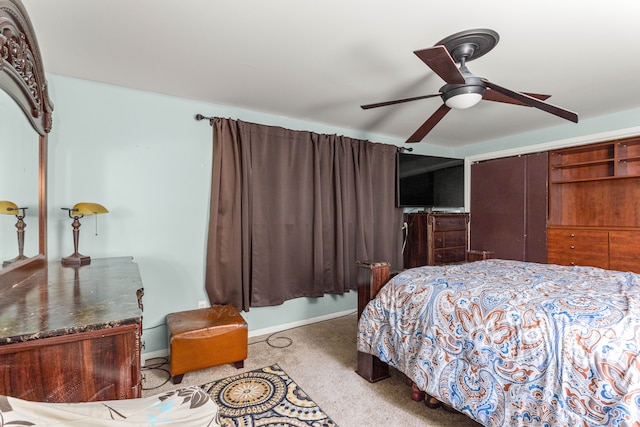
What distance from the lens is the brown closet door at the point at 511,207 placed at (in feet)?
13.1

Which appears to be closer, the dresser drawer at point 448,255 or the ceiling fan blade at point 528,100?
the ceiling fan blade at point 528,100

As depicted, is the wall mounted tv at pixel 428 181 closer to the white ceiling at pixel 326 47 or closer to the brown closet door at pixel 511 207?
the brown closet door at pixel 511 207

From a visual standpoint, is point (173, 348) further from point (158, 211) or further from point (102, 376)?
point (102, 376)

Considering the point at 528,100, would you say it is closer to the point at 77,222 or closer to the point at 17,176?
the point at 17,176

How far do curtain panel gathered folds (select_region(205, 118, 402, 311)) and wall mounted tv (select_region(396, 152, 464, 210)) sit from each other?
15 cm

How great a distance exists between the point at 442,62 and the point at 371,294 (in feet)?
4.94

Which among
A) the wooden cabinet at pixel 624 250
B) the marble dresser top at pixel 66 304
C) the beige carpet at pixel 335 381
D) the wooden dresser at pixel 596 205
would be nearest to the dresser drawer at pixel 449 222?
the wooden dresser at pixel 596 205

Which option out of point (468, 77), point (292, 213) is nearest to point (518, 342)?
point (468, 77)

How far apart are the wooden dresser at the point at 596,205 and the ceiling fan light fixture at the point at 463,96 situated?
2621mm

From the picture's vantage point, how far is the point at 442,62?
1604 millimetres

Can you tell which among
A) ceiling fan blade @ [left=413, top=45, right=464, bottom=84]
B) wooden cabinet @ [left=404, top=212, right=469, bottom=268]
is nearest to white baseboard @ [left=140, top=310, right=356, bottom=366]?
wooden cabinet @ [left=404, top=212, right=469, bottom=268]

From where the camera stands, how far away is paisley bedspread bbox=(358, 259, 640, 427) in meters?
1.23

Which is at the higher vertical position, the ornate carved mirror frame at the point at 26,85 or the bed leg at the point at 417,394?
the ornate carved mirror frame at the point at 26,85

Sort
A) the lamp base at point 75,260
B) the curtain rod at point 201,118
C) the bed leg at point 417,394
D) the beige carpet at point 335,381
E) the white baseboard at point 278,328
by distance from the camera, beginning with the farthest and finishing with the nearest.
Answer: the curtain rod at point 201,118 → the white baseboard at point 278,328 → the lamp base at point 75,260 → the bed leg at point 417,394 → the beige carpet at point 335,381
